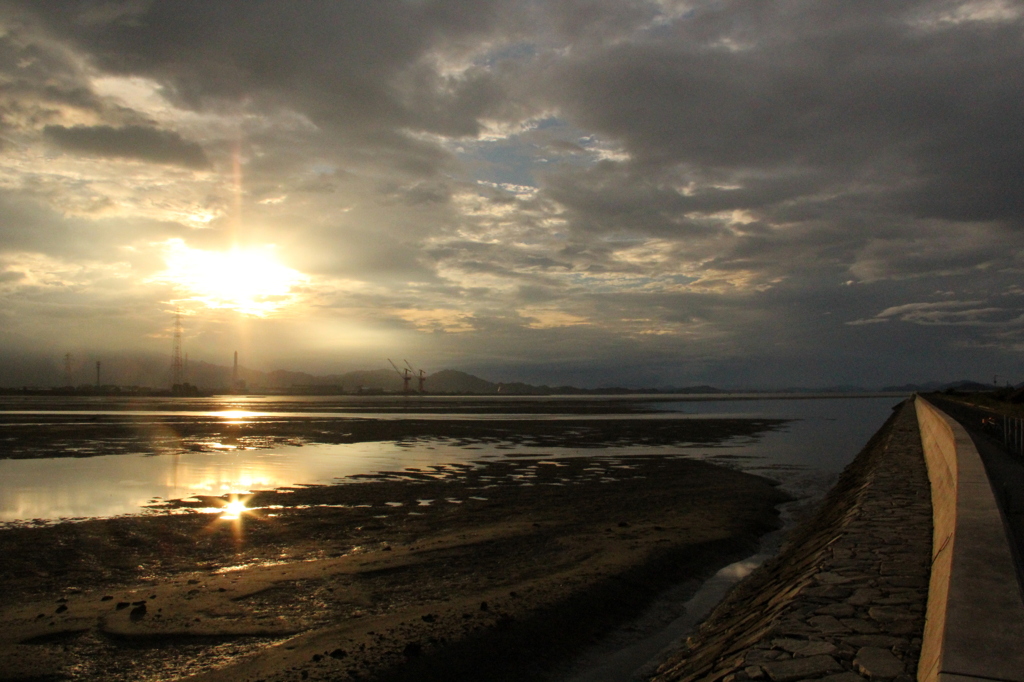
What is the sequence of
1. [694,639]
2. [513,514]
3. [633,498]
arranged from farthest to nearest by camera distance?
[633,498] < [513,514] < [694,639]

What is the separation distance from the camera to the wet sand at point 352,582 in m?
6.86

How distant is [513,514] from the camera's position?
570 inches

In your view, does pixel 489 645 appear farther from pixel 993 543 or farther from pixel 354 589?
pixel 993 543

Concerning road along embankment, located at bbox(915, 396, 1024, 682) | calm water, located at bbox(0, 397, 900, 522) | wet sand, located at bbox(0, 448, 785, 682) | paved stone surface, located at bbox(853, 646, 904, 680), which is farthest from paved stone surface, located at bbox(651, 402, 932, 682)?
calm water, located at bbox(0, 397, 900, 522)

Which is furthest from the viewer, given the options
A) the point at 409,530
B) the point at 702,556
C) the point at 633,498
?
the point at 633,498

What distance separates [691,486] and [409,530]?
9.86m

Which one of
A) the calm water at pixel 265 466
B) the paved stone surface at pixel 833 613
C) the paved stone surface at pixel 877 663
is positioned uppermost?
the paved stone surface at pixel 877 663

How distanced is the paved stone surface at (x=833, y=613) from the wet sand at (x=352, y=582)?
1.43 m

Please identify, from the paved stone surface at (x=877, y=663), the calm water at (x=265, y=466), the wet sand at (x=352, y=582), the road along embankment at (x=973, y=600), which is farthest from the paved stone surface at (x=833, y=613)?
the calm water at (x=265, y=466)

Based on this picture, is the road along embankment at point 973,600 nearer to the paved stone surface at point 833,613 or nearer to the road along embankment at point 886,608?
the road along embankment at point 886,608

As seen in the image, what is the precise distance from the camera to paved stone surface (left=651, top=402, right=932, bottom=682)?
4836 mm

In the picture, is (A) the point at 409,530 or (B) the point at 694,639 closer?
(B) the point at 694,639

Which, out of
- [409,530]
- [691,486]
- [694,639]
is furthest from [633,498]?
[694,639]

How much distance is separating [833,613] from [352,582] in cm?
628
